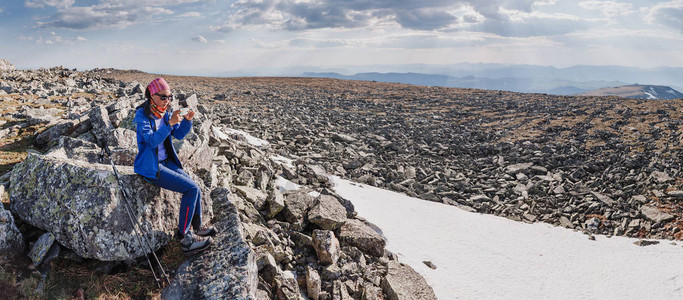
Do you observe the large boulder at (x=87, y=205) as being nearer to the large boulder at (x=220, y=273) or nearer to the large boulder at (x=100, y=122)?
the large boulder at (x=220, y=273)

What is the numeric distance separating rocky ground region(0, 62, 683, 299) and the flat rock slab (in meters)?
0.07

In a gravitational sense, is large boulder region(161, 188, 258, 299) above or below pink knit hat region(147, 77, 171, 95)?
below

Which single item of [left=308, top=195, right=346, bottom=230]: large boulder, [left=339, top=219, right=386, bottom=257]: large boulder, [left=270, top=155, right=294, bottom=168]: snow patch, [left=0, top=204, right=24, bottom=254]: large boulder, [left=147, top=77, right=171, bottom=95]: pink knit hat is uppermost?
[left=147, top=77, right=171, bottom=95]: pink knit hat

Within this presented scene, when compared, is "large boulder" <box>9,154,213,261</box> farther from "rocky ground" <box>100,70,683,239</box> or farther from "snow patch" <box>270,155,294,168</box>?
"rocky ground" <box>100,70,683,239</box>

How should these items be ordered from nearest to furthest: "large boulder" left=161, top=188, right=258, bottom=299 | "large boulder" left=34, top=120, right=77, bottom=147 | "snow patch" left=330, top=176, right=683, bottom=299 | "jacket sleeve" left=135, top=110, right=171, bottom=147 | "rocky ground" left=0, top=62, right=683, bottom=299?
"jacket sleeve" left=135, top=110, right=171, bottom=147 → "large boulder" left=161, top=188, right=258, bottom=299 → "rocky ground" left=0, top=62, right=683, bottom=299 → "snow patch" left=330, top=176, right=683, bottom=299 → "large boulder" left=34, top=120, right=77, bottom=147

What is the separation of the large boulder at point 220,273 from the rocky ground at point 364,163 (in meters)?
0.05

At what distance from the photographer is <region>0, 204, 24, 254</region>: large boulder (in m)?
6.29

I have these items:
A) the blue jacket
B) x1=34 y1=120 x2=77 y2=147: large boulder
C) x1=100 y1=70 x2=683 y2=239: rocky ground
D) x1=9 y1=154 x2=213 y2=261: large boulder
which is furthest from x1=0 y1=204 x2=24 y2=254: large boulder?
x1=100 y1=70 x2=683 y2=239: rocky ground

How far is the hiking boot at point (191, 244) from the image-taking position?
6863 millimetres

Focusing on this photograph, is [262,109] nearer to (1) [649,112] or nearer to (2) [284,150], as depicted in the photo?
(2) [284,150]

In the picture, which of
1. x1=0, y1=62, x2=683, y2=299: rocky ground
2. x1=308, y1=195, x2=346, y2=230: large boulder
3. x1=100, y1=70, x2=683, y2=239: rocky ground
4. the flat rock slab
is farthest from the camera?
x1=100, y1=70, x2=683, y2=239: rocky ground

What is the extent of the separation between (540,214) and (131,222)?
18.3 metres

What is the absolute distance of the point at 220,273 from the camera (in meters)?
6.62

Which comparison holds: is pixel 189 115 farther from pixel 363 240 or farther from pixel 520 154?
pixel 520 154
